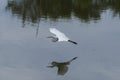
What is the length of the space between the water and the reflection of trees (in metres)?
0.03

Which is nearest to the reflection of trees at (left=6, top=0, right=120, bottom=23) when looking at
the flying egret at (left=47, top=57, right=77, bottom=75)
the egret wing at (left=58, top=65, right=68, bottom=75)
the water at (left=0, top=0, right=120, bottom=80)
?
the water at (left=0, top=0, right=120, bottom=80)

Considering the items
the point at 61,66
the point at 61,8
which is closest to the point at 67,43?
the point at 61,66

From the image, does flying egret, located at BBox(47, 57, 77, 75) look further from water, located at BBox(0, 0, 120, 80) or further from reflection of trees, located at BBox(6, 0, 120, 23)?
reflection of trees, located at BBox(6, 0, 120, 23)

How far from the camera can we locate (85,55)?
897 cm

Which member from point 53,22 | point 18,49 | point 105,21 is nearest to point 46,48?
point 18,49

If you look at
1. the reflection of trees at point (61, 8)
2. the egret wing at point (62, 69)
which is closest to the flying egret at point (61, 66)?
the egret wing at point (62, 69)

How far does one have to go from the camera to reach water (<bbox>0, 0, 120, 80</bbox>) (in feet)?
26.5

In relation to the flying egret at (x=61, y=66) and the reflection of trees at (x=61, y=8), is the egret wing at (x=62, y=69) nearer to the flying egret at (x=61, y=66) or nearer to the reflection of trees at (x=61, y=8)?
the flying egret at (x=61, y=66)

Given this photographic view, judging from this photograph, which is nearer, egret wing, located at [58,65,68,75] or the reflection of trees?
egret wing, located at [58,65,68,75]

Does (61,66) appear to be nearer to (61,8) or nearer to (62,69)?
(62,69)

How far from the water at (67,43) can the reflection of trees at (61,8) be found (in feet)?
0.11

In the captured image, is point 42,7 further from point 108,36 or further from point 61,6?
point 108,36

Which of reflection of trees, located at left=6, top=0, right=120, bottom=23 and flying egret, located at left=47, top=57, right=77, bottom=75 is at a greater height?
flying egret, located at left=47, top=57, right=77, bottom=75

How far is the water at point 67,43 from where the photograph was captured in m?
8.08
